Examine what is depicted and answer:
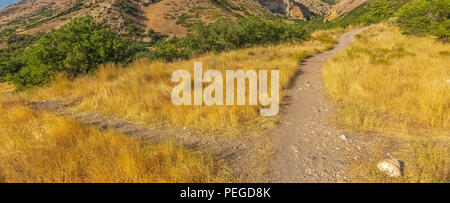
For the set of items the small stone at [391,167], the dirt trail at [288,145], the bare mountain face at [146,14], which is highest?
the bare mountain face at [146,14]

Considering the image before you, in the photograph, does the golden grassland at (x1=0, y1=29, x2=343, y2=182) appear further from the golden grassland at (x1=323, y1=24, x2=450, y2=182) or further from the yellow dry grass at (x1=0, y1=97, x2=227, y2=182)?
the golden grassland at (x1=323, y1=24, x2=450, y2=182)

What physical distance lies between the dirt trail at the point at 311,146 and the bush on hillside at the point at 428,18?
13.1 meters

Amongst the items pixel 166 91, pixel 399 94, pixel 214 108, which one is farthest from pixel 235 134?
pixel 399 94

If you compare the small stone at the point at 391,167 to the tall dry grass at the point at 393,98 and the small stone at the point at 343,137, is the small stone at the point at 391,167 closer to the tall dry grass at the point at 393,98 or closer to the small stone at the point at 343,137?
the small stone at the point at 343,137

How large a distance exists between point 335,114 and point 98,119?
193 inches

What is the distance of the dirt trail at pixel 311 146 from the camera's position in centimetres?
213

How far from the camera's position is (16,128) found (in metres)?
3.27

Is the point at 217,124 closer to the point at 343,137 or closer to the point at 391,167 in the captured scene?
the point at 343,137

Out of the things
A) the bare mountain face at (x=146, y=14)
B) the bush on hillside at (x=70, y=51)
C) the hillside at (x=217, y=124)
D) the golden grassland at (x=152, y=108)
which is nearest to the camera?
the hillside at (x=217, y=124)

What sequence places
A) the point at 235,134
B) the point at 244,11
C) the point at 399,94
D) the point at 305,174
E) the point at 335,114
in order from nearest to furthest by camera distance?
the point at 305,174 → the point at 235,134 → the point at 335,114 → the point at 399,94 → the point at 244,11

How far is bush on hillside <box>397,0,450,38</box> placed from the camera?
443 inches

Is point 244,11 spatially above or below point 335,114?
above

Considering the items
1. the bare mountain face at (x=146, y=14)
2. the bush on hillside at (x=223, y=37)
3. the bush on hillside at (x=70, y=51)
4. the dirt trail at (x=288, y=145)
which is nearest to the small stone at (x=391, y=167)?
the dirt trail at (x=288, y=145)
